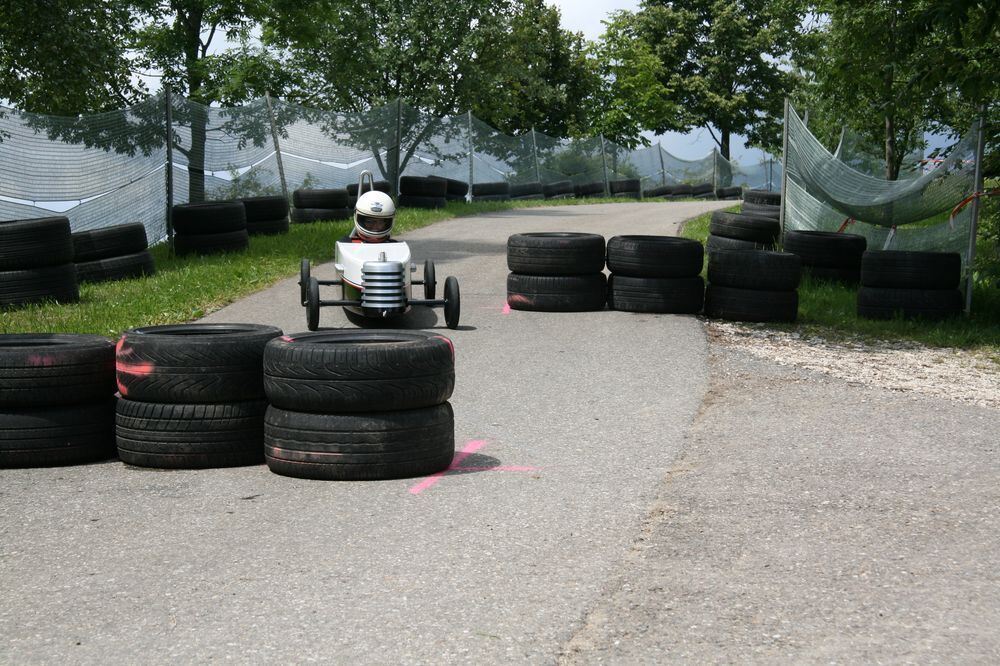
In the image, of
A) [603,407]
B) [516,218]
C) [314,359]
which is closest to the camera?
[314,359]

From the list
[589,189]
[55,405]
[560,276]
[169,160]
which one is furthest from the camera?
[589,189]

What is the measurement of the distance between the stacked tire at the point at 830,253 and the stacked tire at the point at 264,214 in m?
8.31

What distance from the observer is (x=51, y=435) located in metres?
7.13

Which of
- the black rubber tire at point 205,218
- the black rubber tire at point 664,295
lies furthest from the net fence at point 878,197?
the black rubber tire at point 205,218

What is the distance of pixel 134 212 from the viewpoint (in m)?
17.7

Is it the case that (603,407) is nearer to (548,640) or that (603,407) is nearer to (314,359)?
(314,359)

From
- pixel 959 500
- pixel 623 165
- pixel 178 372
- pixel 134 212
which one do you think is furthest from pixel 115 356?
pixel 623 165

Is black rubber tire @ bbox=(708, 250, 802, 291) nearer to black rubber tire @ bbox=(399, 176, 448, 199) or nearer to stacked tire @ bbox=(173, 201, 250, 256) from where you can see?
stacked tire @ bbox=(173, 201, 250, 256)

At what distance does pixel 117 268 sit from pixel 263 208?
4.57 metres

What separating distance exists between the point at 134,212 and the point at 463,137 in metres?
14.1

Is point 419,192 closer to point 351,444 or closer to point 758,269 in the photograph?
point 758,269

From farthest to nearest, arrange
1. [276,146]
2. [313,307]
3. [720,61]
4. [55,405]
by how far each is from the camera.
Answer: [720,61] < [276,146] < [313,307] < [55,405]

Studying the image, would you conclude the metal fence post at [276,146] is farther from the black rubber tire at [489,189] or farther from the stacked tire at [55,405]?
the stacked tire at [55,405]

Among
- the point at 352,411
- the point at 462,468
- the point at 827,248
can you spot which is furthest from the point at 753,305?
the point at 352,411
